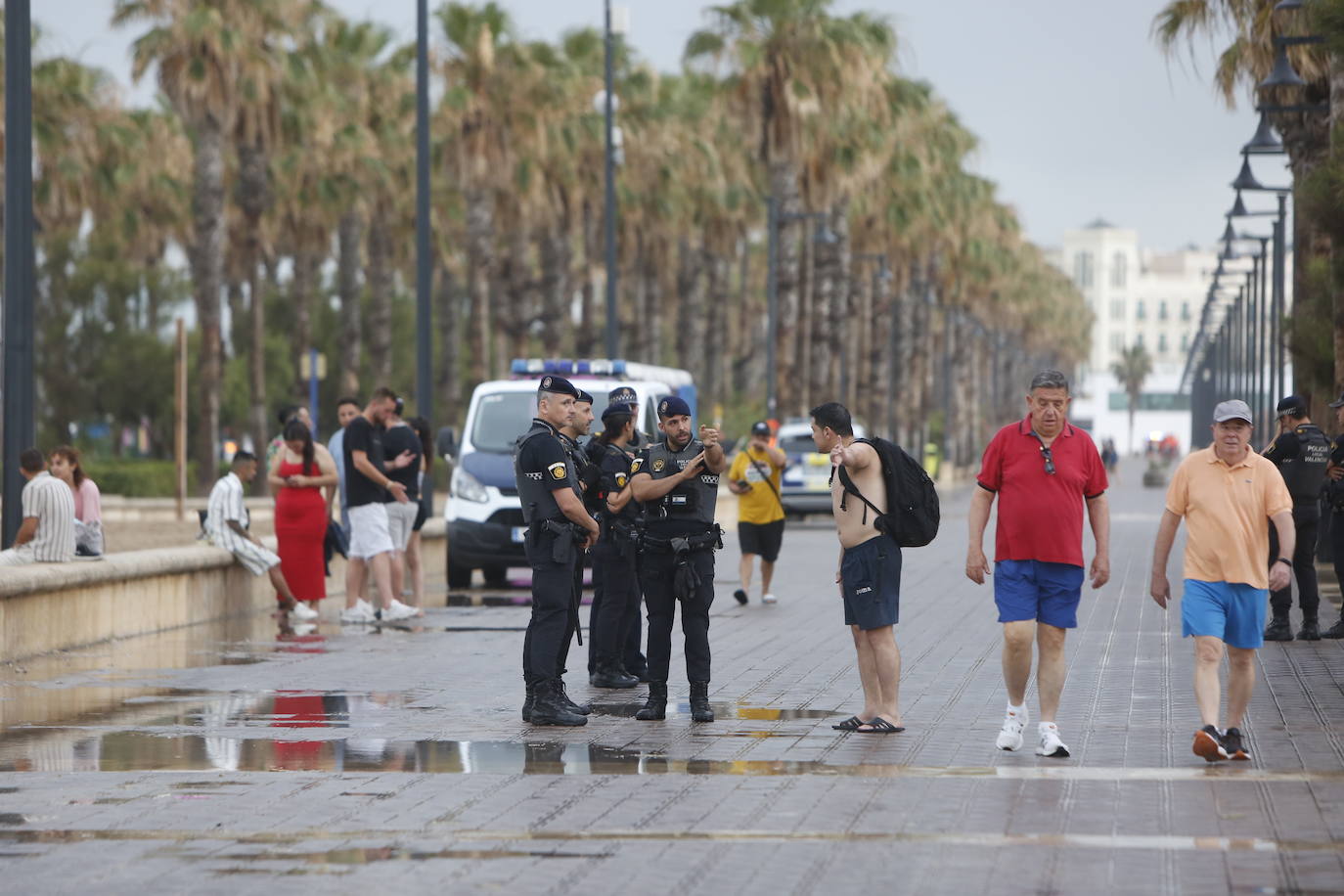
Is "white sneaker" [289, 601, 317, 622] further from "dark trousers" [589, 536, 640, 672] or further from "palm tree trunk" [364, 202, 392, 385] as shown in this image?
"palm tree trunk" [364, 202, 392, 385]

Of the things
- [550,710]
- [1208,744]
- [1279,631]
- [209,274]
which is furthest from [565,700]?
[209,274]

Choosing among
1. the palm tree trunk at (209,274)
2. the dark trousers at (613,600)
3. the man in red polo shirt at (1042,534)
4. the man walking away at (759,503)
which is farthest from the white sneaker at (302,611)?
the palm tree trunk at (209,274)

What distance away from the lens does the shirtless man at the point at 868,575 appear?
33.5 ft

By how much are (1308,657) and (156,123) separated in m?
48.6

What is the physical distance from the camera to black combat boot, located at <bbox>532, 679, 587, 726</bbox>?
1066cm

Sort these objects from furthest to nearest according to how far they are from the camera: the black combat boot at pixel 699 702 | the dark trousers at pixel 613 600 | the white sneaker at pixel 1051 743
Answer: the dark trousers at pixel 613 600, the black combat boot at pixel 699 702, the white sneaker at pixel 1051 743

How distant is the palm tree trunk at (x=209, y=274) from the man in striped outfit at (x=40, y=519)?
29320 mm

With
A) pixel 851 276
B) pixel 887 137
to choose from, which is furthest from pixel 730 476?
pixel 851 276

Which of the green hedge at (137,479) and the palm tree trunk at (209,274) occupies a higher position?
the palm tree trunk at (209,274)

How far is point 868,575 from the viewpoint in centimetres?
1023

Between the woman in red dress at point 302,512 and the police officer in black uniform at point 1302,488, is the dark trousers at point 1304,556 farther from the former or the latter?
the woman in red dress at point 302,512

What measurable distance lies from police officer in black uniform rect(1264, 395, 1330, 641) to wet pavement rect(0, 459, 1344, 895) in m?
1.06

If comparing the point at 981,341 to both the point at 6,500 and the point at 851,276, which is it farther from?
the point at 6,500

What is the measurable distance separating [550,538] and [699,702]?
3.71ft
